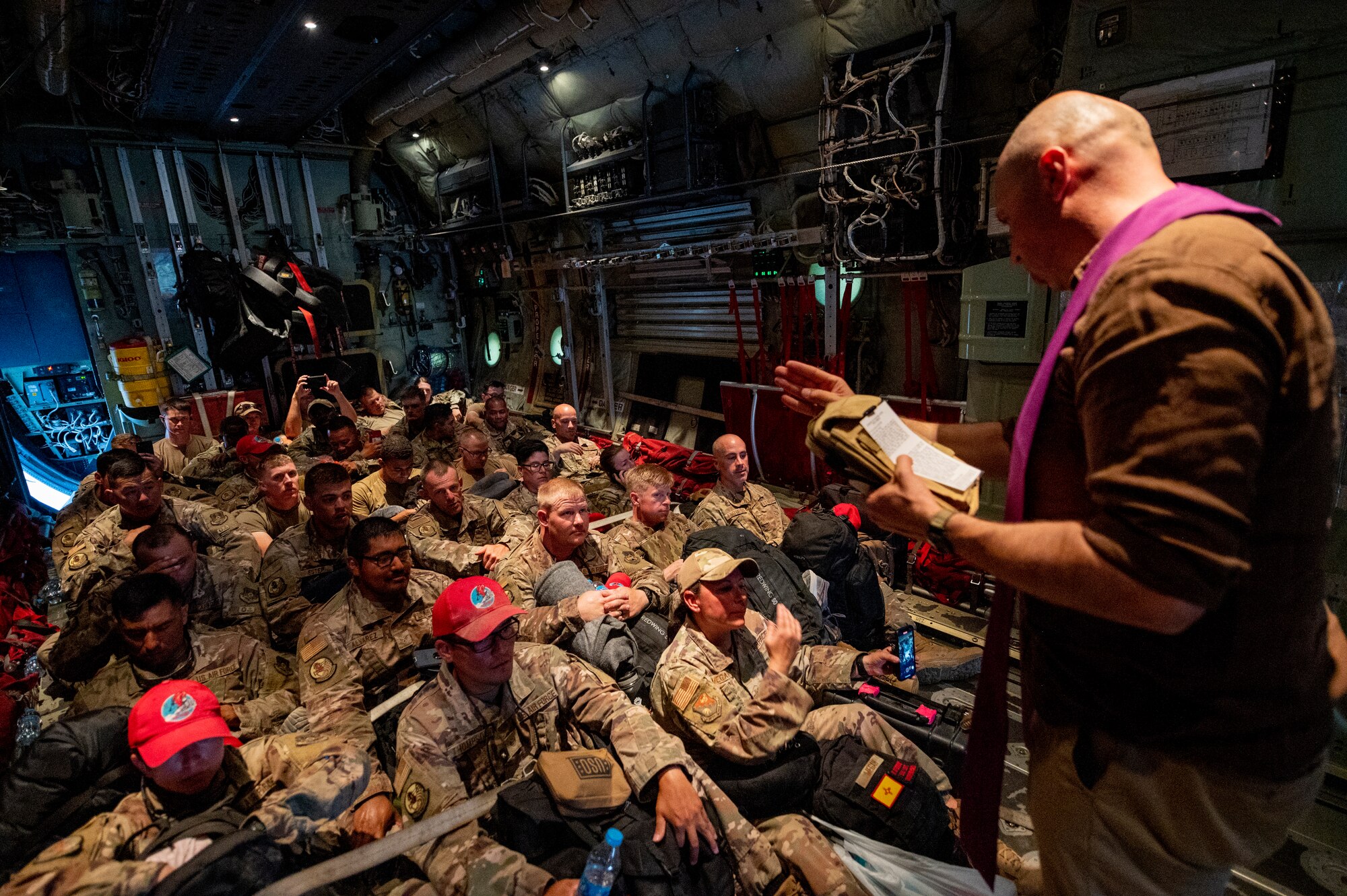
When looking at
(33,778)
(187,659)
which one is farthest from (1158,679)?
(187,659)

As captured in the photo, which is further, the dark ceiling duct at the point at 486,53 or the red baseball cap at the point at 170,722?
the dark ceiling duct at the point at 486,53

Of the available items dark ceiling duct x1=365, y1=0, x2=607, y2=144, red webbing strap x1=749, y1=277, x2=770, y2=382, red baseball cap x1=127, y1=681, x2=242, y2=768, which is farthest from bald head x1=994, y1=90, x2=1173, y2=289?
dark ceiling duct x1=365, y1=0, x2=607, y2=144

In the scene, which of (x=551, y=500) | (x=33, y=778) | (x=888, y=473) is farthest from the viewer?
(x=551, y=500)

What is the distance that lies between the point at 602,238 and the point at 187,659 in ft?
22.9

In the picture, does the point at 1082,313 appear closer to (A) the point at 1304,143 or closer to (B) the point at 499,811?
(B) the point at 499,811

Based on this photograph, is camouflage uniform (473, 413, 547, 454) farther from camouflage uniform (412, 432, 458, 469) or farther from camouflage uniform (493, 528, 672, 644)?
camouflage uniform (493, 528, 672, 644)

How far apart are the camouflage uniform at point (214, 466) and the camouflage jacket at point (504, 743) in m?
4.70

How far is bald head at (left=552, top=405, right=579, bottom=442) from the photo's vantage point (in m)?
7.07

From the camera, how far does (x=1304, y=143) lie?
2.85 metres

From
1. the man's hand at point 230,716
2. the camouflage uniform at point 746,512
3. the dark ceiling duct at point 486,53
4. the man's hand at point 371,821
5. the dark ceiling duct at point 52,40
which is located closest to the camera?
the man's hand at point 371,821

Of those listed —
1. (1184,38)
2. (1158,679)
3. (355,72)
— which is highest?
(355,72)

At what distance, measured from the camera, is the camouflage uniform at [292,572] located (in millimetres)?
3801

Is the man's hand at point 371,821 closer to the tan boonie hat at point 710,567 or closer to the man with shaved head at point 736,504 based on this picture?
the tan boonie hat at point 710,567

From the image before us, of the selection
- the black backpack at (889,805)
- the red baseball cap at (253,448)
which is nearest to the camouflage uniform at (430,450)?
the red baseball cap at (253,448)
